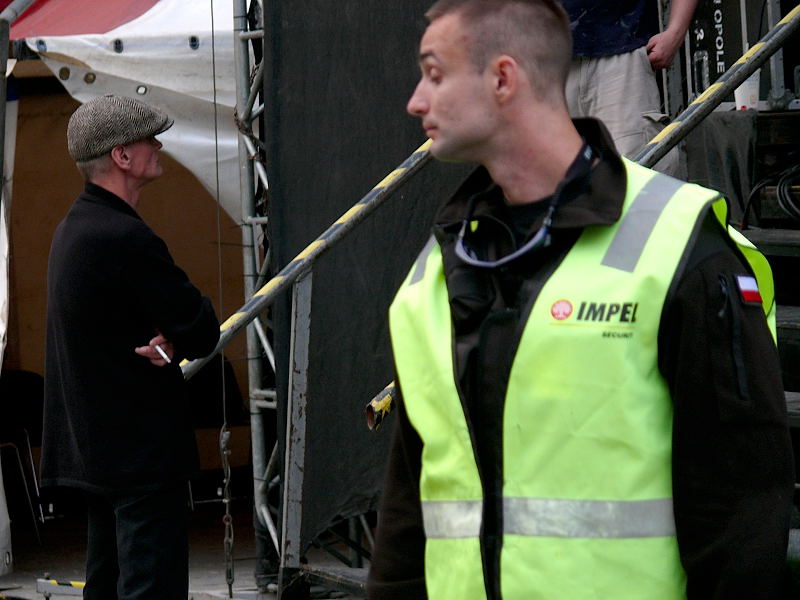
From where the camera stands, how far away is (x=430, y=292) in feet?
7.10

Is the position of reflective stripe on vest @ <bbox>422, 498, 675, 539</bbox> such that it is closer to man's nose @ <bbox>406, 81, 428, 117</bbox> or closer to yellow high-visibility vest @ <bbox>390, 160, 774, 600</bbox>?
yellow high-visibility vest @ <bbox>390, 160, 774, 600</bbox>

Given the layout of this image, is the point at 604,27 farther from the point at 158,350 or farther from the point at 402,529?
the point at 402,529

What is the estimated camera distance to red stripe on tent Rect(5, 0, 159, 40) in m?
6.92

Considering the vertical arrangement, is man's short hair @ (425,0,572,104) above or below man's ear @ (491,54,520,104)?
above

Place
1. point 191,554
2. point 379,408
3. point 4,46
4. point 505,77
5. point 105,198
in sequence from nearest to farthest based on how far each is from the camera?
point 505,77, point 379,408, point 105,198, point 4,46, point 191,554

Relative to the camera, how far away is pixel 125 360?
14.2ft

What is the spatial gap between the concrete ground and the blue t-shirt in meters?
2.92

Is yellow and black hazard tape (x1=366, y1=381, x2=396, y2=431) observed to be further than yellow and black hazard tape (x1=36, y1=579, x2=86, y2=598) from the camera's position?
No

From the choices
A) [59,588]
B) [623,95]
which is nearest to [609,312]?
[623,95]

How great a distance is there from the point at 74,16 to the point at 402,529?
552 cm

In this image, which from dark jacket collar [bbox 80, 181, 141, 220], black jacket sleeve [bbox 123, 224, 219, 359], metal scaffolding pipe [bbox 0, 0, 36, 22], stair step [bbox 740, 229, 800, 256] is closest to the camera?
black jacket sleeve [bbox 123, 224, 219, 359]

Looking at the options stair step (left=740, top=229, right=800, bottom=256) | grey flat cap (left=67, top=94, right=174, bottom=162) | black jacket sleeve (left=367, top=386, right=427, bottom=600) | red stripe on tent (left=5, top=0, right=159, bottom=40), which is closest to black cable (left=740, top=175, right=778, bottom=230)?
stair step (left=740, top=229, right=800, bottom=256)

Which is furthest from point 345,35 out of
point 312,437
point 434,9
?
point 434,9

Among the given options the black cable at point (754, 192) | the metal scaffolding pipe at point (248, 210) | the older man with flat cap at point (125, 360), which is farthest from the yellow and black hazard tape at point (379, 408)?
the metal scaffolding pipe at point (248, 210)
